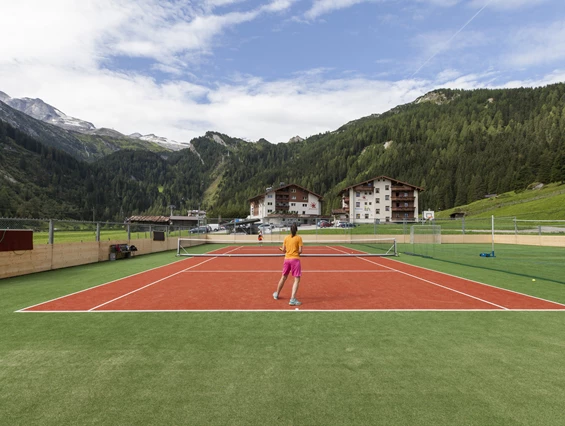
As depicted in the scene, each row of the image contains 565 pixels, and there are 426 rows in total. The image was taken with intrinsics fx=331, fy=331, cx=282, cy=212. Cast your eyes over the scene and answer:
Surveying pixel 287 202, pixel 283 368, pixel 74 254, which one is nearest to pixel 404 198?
pixel 287 202

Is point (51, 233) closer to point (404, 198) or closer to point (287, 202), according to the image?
point (287, 202)

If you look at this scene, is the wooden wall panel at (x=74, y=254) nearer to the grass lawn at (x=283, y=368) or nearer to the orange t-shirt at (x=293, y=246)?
the grass lawn at (x=283, y=368)

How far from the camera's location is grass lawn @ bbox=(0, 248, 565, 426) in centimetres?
344

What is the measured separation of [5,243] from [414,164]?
18056 cm

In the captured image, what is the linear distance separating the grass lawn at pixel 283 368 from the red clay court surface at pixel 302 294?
2.44 ft

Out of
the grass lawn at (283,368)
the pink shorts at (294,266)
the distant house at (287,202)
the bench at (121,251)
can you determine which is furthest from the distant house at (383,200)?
the grass lawn at (283,368)

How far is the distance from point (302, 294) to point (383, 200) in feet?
271

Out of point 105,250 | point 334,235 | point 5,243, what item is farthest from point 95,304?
point 334,235

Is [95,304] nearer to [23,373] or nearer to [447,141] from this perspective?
[23,373]

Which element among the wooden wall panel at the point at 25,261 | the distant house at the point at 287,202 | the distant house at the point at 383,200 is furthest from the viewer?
the distant house at the point at 287,202

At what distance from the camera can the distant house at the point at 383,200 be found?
87750mm

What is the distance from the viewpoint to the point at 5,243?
13.3 metres

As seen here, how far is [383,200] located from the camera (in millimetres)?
87875

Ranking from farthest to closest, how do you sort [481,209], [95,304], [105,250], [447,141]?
[447,141] < [481,209] < [105,250] < [95,304]
